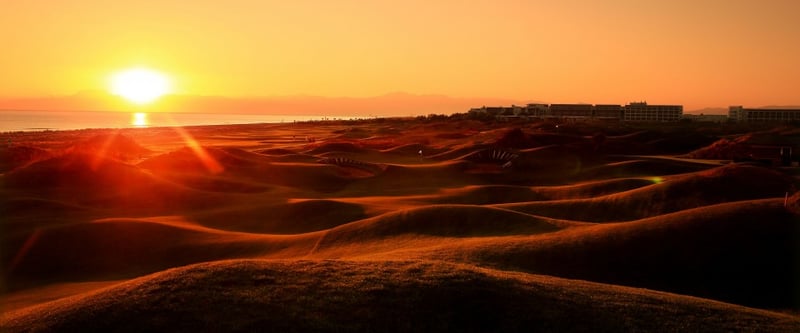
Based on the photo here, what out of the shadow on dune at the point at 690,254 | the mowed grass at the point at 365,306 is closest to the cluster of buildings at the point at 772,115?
the shadow on dune at the point at 690,254

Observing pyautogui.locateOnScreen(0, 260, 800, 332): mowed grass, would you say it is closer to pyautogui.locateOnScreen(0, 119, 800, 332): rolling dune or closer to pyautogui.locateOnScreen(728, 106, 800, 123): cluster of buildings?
Result: pyautogui.locateOnScreen(0, 119, 800, 332): rolling dune

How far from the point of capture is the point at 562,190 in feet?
129

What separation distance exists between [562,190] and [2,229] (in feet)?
100

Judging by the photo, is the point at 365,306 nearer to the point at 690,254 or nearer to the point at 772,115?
the point at 690,254

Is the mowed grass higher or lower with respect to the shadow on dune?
higher

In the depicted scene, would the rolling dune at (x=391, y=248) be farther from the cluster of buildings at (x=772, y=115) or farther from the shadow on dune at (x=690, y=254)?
the cluster of buildings at (x=772, y=115)

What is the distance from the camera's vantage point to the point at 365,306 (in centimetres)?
1094

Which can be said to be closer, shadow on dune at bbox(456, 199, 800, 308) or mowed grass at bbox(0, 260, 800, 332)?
mowed grass at bbox(0, 260, 800, 332)

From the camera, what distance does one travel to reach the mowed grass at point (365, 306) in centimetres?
1019

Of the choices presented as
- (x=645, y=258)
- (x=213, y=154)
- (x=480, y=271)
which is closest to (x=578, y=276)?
(x=645, y=258)

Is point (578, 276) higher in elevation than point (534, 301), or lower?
lower

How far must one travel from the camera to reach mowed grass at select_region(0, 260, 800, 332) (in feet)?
33.4

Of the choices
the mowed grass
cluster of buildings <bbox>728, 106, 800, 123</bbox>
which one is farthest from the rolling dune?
cluster of buildings <bbox>728, 106, 800, 123</bbox>

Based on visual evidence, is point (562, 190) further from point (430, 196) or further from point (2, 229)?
point (2, 229)
